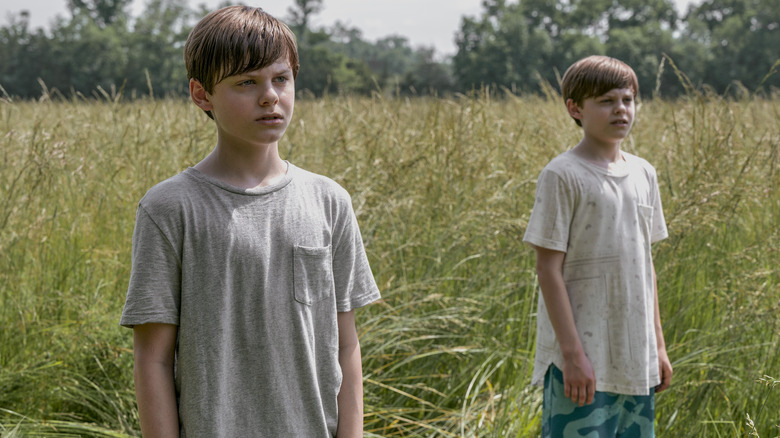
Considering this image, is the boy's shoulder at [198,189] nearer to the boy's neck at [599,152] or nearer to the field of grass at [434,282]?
the boy's neck at [599,152]

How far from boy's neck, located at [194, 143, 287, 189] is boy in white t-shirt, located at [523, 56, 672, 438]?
79 centimetres

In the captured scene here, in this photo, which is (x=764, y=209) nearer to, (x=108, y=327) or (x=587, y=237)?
(x=587, y=237)

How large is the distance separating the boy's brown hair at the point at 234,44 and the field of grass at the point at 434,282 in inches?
44.8

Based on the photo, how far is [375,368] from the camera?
246 centimetres

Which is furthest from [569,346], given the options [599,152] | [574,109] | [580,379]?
[574,109]

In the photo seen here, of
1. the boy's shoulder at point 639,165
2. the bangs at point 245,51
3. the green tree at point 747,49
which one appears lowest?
the boy's shoulder at point 639,165

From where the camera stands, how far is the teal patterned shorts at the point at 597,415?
1639 mm

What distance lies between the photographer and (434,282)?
269 cm

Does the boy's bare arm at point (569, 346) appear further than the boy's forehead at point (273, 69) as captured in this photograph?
Yes

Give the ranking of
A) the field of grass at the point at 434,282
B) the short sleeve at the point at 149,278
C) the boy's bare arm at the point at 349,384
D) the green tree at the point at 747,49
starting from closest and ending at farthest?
1. the short sleeve at the point at 149,278
2. the boy's bare arm at the point at 349,384
3. the field of grass at the point at 434,282
4. the green tree at the point at 747,49

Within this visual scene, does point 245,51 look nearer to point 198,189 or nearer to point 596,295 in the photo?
point 198,189

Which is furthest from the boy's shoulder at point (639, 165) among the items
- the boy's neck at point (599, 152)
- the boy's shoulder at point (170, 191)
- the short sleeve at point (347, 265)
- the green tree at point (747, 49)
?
the green tree at point (747, 49)

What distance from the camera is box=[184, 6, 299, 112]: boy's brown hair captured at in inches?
38.6

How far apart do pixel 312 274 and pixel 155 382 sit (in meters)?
0.24
